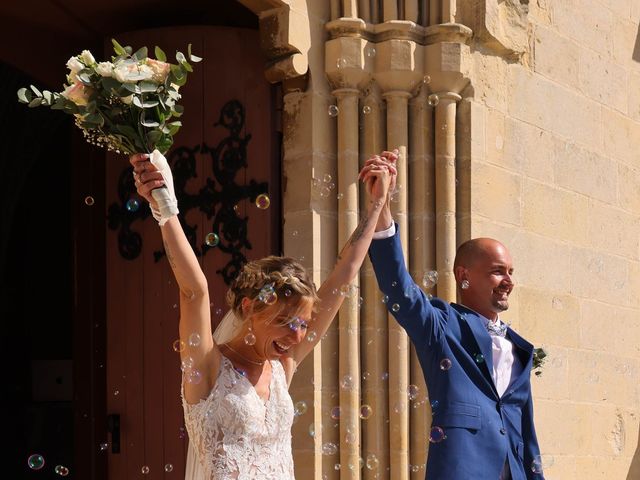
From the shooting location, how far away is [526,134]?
741 centimetres

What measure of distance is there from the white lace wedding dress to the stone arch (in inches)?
98.1

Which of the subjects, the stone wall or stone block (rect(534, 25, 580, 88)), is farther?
stone block (rect(534, 25, 580, 88))

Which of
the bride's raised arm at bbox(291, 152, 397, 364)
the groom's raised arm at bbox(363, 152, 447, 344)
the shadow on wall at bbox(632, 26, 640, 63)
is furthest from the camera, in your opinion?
the shadow on wall at bbox(632, 26, 640, 63)

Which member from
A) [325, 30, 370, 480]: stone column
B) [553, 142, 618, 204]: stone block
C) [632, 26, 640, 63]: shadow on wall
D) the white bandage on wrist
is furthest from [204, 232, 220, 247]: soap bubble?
[632, 26, 640, 63]: shadow on wall

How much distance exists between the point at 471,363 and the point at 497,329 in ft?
0.63

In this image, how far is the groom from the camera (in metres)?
4.91

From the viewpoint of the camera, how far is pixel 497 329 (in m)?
5.16

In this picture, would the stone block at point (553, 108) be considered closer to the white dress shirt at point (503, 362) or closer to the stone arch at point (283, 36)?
the stone arch at point (283, 36)

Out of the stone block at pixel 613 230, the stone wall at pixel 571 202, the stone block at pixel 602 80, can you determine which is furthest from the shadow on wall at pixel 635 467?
the stone block at pixel 602 80

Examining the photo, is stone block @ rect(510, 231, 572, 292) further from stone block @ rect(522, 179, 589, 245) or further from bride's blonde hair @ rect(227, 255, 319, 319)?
bride's blonde hair @ rect(227, 255, 319, 319)

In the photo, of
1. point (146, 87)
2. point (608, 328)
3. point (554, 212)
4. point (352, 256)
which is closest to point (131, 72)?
point (146, 87)

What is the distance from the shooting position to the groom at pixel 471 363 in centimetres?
491

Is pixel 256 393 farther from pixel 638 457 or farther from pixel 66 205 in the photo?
pixel 66 205

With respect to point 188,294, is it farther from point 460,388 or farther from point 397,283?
point 460,388
